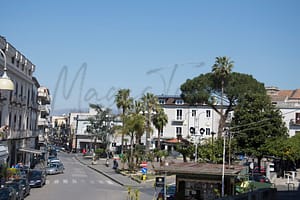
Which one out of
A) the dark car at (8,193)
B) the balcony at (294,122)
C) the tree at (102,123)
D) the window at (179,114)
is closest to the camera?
the dark car at (8,193)

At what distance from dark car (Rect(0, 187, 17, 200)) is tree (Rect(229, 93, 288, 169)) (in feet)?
105

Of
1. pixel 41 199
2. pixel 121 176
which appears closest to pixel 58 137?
pixel 121 176

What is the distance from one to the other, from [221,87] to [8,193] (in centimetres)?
4160

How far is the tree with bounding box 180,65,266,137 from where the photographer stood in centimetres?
6262

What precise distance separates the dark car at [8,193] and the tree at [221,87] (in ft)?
125

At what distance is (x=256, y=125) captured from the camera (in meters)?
54.3

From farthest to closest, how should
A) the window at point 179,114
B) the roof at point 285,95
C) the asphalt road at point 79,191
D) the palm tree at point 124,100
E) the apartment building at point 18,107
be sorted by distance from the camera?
the window at point 179,114
the roof at point 285,95
the palm tree at point 124,100
the apartment building at point 18,107
the asphalt road at point 79,191

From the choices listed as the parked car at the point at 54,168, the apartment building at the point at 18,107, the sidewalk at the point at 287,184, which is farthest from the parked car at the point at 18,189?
the sidewalk at the point at 287,184

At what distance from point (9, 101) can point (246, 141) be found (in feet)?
91.0

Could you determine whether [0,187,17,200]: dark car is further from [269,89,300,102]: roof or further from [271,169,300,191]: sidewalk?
[269,89,300,102]: roof

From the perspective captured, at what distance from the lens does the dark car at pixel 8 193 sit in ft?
82.6

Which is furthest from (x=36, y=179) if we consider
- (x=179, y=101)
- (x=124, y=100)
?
(x=179, y=101)

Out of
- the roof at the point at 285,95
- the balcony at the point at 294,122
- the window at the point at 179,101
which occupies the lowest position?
the balcony at the point at 294,122

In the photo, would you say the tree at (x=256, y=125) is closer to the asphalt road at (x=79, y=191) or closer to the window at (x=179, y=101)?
the asphalt road at (x=79, y=191)
